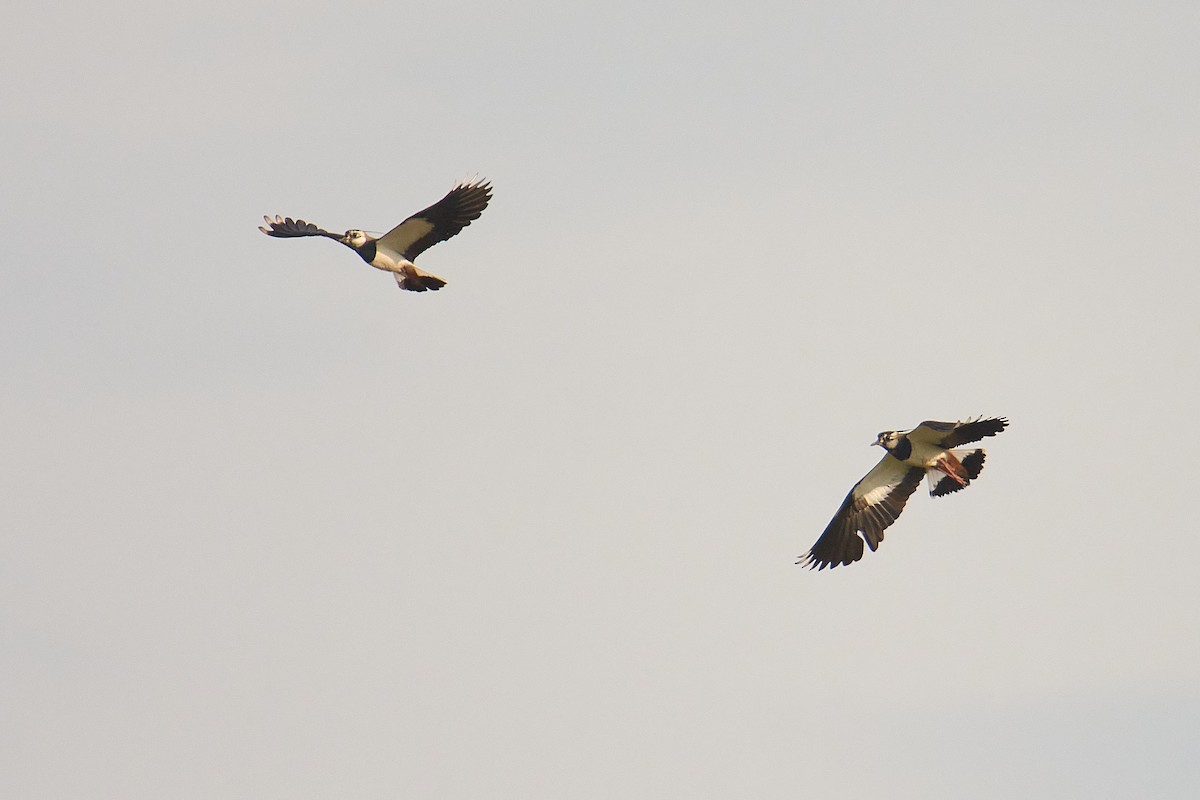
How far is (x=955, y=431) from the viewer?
32281 millimetres

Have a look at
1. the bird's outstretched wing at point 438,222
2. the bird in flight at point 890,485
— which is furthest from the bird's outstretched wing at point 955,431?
the bird's outstretched wing at point 438,222

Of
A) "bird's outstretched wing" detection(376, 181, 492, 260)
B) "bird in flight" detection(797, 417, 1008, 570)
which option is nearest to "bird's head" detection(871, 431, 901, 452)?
"bird in flight" detection(797, 417, 1008, 570)

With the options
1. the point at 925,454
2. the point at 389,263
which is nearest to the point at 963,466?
the point at 925,454

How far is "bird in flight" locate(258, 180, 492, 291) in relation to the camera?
34531 millimetres

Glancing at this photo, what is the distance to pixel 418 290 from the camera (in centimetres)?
3462

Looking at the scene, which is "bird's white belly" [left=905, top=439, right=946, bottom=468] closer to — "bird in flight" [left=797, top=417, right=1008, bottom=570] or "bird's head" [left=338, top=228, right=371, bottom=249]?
"bird in flight" [left=797, top=417, right=1008, bottom=570]

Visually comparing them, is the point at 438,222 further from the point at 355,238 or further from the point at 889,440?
the point at 889,440

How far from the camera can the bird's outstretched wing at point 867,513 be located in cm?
3388

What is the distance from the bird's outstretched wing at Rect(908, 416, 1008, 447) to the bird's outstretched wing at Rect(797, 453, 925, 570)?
3.24 ft

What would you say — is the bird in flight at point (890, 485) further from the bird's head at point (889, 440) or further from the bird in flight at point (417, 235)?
the bird in flight at point (417, 235)

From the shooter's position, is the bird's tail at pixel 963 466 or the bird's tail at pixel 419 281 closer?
the bird's tail at pixel 963 466

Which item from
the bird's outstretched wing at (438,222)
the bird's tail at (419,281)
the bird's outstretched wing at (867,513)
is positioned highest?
the bird's outstretched wing at (438,222)

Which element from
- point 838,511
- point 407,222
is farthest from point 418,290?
point 838,511

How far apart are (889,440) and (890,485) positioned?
1146mm
